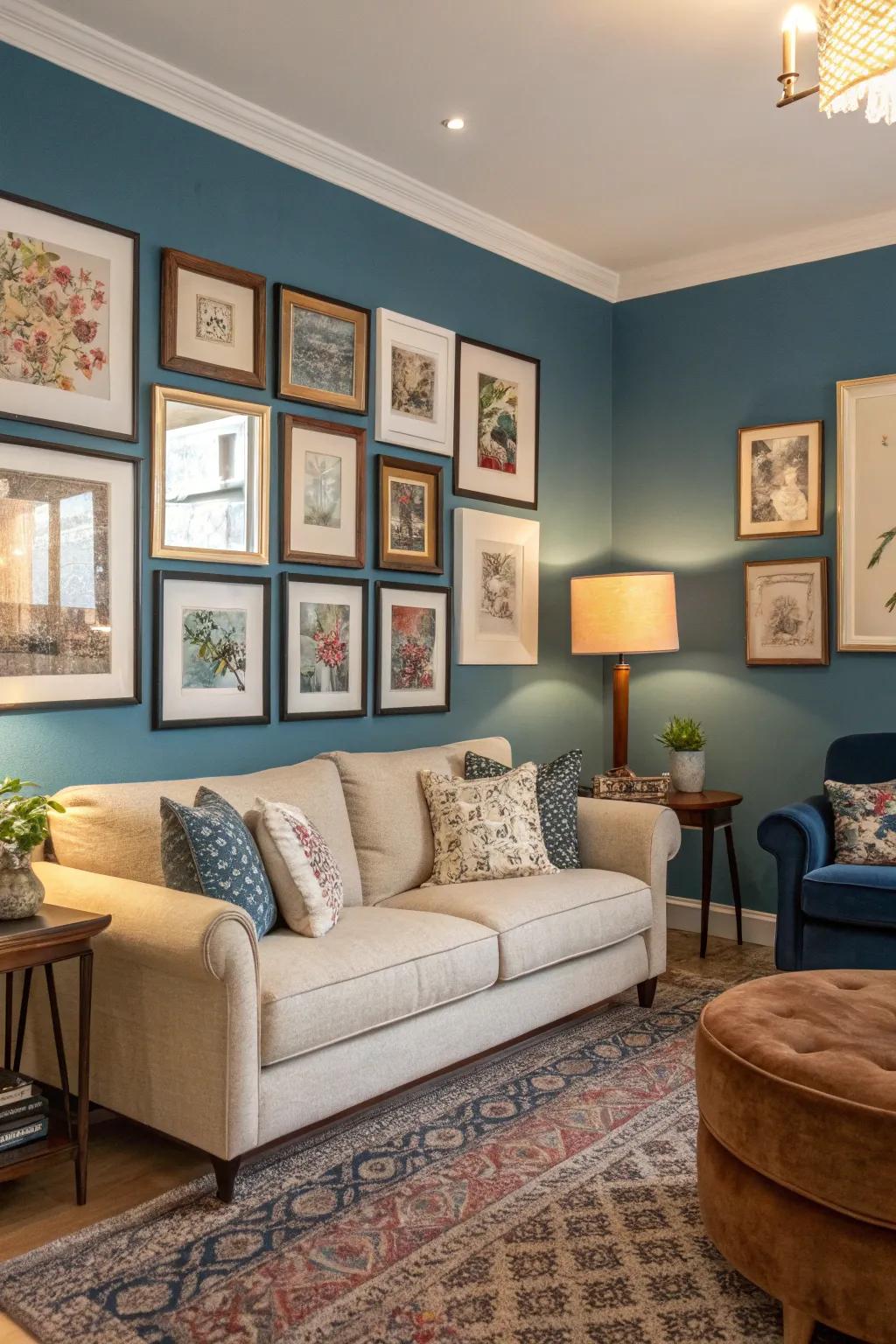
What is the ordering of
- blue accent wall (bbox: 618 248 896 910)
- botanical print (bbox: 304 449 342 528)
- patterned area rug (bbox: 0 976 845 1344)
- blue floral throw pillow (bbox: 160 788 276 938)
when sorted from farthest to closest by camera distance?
blue accent wall (bbox: 618 248 896 910) < botanical print (bbox: 304 449 342 528) < blue floral throw pillow (bbox: 160 788 276 938) < patterned area rug (bbox: 0 976 845 1344)

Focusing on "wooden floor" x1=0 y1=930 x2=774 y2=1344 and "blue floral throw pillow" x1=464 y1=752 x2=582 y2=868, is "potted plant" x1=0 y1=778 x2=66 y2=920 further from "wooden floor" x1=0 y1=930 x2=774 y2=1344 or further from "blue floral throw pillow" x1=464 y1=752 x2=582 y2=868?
"blue floral throw pillow" x1=464 y1=752 x2=582 y2=868

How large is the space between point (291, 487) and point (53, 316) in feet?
3.15

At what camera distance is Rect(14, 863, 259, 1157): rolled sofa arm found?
92.5 inches

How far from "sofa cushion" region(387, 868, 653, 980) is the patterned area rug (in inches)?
17.0

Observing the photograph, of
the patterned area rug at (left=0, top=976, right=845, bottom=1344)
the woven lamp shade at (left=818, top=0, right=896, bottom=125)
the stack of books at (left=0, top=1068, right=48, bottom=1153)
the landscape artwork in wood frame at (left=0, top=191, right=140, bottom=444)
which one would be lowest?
the patterned area rug at (left=0, top=976, right=845, bottom=1344)

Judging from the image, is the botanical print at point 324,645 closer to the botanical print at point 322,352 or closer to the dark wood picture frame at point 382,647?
the dark wood picture frame at point 382,647

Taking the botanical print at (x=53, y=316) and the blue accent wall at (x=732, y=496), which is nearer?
the botanical print at (x=53, y=316)

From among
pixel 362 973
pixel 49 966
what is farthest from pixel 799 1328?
pixel 49 966

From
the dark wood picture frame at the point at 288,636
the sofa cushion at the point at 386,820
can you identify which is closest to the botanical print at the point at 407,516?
the dark wood picture frame at the point at 288,636

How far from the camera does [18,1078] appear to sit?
246cm

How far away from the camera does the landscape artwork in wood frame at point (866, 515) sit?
4422mm

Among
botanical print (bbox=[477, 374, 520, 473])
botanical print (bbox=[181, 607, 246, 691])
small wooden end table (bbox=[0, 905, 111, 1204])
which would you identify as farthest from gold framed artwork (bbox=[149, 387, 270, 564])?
small wooden end table (bbox=[0, 905, 111, 1204])

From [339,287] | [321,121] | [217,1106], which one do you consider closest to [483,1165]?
[217,1106]

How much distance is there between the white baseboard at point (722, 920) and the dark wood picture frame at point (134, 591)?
→ 2.65 metres
